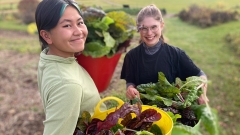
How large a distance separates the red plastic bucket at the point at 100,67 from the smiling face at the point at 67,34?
1350 millimetres

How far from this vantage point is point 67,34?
123 cm

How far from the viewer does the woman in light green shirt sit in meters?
1.13

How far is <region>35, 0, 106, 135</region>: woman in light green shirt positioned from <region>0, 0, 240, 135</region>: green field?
1.08 meters

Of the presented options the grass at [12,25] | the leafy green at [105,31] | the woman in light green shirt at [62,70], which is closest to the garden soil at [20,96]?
the leafy green at [105,31]

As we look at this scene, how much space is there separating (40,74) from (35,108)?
187cm

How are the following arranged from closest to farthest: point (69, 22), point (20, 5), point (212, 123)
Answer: point (212, 123), point (69, 22), point (20, 5)

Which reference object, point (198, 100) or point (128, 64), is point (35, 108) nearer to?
point (128, 64)

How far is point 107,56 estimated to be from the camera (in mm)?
2682

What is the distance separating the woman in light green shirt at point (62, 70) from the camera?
1133mm

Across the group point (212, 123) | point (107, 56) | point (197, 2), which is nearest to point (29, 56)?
point (107, 56)

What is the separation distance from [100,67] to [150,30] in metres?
1.25

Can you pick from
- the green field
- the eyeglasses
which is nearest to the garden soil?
the green field

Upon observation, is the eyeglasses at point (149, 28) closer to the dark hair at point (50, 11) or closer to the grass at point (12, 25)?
the dark hair at point (50, 11)

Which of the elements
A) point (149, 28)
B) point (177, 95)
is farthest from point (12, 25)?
point (177, 95)
